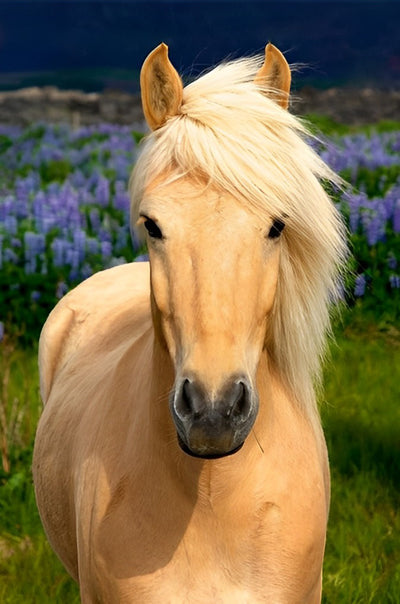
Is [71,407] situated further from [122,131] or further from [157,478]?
[122,131]

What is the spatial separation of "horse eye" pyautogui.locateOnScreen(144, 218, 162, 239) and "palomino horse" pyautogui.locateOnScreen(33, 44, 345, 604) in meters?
0.02

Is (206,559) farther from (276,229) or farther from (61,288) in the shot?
(61,288)

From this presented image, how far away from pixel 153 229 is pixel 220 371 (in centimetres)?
46

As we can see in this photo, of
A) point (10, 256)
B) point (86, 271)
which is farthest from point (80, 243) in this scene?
point (10, 256)

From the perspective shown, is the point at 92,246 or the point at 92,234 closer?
the point at 92,246

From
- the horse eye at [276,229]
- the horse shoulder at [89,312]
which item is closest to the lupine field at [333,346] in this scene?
the horse eye at [276,229]

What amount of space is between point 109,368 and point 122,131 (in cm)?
1427

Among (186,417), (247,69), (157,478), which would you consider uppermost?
(247,69)

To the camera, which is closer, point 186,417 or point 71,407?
point 186,417

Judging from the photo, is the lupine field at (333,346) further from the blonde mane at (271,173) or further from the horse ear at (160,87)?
the horse ear at (160,87)

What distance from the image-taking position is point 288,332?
3086 mm

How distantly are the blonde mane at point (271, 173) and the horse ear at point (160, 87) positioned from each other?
0.04 m

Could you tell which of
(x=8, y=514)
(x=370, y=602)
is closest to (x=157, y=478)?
(x=370, y=602)

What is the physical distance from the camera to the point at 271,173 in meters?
2.85
